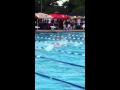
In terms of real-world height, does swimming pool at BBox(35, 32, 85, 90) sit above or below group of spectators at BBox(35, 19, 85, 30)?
below

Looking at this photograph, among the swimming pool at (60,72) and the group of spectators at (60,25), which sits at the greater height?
the group of spectators at (60,25)

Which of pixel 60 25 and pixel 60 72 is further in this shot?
pixel 60 25

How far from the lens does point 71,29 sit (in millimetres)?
24469

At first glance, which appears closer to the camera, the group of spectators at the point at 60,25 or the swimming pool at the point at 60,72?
the swimming pool at the point at 60,72

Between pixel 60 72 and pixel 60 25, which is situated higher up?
pixel 60 25

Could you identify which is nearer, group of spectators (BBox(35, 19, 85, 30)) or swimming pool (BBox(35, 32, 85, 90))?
swimming pool (BBox(35, 32, 85, 90))
